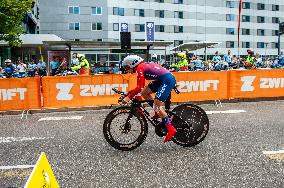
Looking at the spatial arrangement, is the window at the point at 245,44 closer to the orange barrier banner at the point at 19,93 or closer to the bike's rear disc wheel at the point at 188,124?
the orange barrier banner at the point at 19,93

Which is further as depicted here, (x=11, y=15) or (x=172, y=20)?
(x=172, y=20)

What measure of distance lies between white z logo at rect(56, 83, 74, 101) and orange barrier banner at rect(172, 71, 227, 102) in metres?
3.69

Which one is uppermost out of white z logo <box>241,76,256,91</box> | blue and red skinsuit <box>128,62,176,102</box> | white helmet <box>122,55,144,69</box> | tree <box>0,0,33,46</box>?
tree <box>0,0,33,46</box>

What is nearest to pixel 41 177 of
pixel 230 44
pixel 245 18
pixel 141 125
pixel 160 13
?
pixel 141 125

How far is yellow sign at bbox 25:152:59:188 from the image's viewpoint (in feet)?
7.02

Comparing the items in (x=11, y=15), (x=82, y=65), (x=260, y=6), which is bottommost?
(x=82, y=65)

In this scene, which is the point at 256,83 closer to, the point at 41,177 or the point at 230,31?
the point at 41,177

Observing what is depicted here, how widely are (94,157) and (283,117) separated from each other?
19.4ft

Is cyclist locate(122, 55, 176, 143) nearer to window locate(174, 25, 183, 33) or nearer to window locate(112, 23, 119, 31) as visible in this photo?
window locate(112, 23, 119, 31)

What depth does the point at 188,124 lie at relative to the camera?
6430 millimetres

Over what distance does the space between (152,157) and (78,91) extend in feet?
21.8

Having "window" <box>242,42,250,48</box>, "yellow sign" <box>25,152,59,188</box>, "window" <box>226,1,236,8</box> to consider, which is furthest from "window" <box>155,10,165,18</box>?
"yellow sign" <box>25,152,59,188</box>

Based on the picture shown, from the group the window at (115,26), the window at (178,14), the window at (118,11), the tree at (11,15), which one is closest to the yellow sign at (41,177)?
the tree at (11,15)

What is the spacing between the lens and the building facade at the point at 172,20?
59.9m
